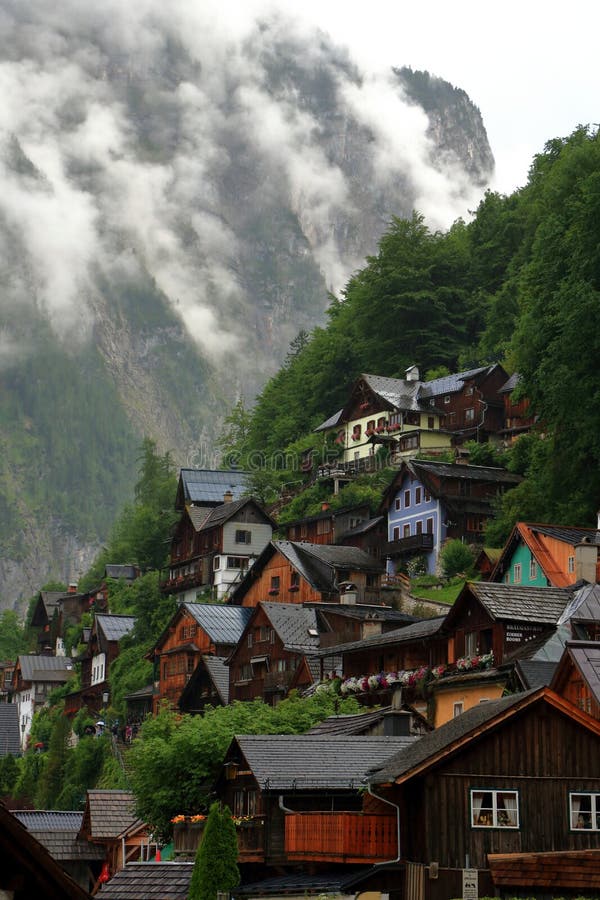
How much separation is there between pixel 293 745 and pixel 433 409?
6720 centimetres

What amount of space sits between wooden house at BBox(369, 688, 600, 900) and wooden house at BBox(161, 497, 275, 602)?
6378 centimetres

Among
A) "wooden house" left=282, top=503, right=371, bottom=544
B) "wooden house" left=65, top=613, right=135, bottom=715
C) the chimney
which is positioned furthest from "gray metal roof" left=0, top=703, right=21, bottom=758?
the chimney

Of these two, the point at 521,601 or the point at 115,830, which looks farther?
the point at 115,830

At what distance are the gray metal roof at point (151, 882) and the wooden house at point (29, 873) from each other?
69.7 ft

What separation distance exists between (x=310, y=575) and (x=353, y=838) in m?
45.1

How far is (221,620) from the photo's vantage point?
267ft

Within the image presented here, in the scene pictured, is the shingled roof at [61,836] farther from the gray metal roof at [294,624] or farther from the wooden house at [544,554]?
the wooden house at [544,554]

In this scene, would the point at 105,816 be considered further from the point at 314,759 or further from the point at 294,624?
the point at 294,624

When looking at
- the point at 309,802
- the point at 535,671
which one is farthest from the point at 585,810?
the point at 535,671

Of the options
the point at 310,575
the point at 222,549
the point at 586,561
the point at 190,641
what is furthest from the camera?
the point at 222,549

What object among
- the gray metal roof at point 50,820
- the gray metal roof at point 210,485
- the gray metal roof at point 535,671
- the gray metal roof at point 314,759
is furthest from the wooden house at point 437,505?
the gray metal roof at point 314,759

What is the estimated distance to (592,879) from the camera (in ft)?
109

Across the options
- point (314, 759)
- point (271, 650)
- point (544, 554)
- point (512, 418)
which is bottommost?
point (314, 759)

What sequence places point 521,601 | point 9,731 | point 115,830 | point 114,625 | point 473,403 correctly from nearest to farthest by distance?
point 521,601, point 115,830, point 9,731, point 114,625, point 473,403
